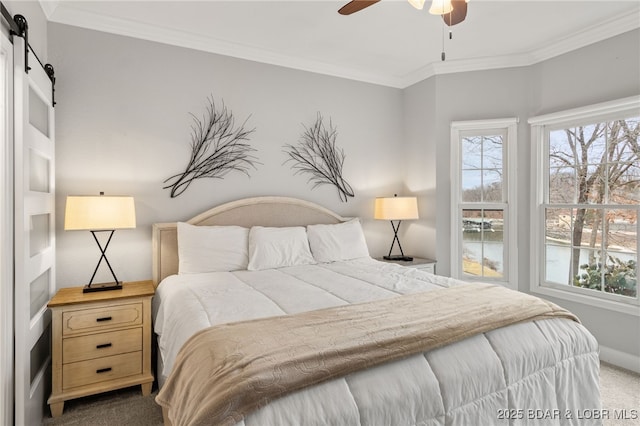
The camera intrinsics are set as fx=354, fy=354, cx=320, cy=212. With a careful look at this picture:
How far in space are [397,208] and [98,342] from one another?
2.78 metres

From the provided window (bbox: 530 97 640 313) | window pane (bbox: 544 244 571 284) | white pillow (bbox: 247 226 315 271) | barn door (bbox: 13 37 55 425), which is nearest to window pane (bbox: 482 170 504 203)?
window (bbox: 530 97 640 313)

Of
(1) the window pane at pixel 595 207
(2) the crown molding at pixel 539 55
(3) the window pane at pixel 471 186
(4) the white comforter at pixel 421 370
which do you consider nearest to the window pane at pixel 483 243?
(3) the window pane at pixel 471 186

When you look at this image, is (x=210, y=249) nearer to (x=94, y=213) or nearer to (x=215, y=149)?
(x=94, y=213)

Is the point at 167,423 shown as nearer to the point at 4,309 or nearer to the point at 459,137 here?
the point at 4,309

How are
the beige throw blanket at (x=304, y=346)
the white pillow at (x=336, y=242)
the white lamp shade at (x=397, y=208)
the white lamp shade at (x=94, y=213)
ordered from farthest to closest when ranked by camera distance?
the white lamp shade at (x=397, y=208), the white pillow at (x=336, y=242), the white lamp shade at (x=94, y=213), the beige throw blanket at (x=304, y=346)

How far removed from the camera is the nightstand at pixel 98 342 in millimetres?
2189

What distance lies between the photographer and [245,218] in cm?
321

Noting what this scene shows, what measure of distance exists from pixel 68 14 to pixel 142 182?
133cm

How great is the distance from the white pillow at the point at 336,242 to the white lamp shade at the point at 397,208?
0.42 metres

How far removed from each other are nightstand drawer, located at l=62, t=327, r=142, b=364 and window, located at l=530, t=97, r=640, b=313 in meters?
3.51

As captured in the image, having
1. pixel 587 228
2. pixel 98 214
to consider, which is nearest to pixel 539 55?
pixel 587 228

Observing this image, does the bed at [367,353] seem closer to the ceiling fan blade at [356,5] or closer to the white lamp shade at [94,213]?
the white lamp shade at [94,213]

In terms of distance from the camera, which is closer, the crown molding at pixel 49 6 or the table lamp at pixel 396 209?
the crown molding at pixel 49 6

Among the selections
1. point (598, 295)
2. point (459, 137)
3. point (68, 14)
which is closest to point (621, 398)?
point (598, 295)
